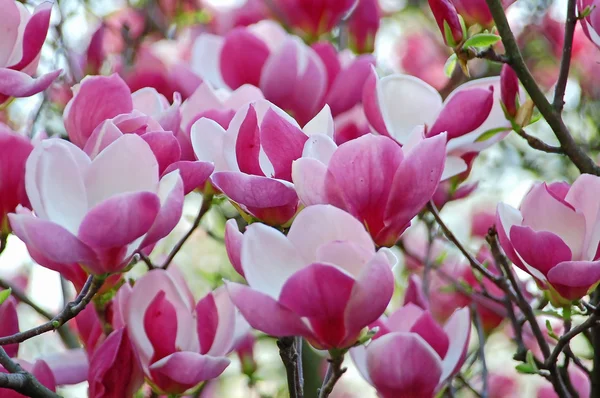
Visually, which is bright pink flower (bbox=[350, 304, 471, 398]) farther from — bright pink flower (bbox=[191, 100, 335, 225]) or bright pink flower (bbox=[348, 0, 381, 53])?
bright pink flower (bbox=[348, 0, 381, 53])

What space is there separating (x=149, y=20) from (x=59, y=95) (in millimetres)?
223

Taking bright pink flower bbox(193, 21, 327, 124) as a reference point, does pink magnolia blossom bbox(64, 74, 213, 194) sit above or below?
above

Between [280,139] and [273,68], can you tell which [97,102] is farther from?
[273,68]

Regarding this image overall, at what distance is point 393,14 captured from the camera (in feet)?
7.02

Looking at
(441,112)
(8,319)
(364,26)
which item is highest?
(441,112)

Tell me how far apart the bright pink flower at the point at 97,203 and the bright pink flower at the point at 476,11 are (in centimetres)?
41

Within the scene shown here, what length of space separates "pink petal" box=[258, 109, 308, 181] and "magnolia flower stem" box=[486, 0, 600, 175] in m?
0.20

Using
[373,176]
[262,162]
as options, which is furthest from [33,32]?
[373,176]

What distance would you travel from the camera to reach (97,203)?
1.94 ft

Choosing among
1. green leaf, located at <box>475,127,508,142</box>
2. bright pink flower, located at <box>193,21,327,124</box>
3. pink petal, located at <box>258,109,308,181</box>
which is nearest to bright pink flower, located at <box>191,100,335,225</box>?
pink petal, located at <box>258,109,308,181</box>

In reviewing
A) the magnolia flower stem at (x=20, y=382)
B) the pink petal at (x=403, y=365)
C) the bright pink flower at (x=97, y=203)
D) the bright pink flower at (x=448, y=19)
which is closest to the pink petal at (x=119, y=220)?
the bright pink flower at (x=97, y=203)

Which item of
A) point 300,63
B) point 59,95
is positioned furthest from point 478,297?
point 59,95

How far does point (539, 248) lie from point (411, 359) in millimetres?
135

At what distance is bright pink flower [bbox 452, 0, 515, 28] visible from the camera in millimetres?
842
